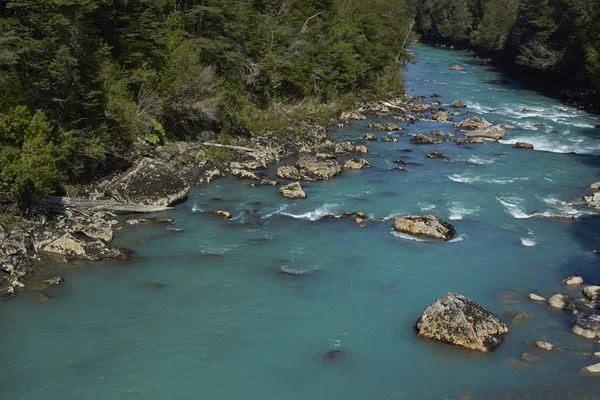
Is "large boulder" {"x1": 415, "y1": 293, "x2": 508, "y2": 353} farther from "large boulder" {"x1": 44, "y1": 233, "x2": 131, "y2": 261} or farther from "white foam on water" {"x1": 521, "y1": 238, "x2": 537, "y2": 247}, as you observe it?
"large boulder" {"x1": 44, "y1": 233, "x2": 131, "y2": 261}

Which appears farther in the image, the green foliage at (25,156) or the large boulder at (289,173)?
the large boulder at (289,173)

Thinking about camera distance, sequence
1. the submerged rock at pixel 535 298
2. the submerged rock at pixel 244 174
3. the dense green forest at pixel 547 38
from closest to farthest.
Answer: the submerged rock at pixel 535 298, the submerged rock at pixel 244 174, the dense green forest at pixel 547 38

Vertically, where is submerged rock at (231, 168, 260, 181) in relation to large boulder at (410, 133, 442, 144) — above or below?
below

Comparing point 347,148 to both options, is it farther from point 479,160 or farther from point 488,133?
point 488,133

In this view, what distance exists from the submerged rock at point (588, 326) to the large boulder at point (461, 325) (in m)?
2.40

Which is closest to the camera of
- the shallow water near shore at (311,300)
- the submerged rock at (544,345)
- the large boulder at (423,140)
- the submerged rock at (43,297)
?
the shallow water near shore at (311,300)

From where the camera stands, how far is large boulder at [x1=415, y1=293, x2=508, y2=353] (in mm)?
17141

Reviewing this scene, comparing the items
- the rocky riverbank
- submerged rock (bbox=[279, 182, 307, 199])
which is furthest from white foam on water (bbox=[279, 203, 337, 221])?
the rocky riverbank

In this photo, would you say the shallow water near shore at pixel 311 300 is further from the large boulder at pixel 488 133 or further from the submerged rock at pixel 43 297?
the large boulder at pixel 488 133

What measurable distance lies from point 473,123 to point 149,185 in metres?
29.5

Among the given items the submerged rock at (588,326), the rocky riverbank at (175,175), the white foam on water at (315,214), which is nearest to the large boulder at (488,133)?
the rocky riverbank at (175,175)

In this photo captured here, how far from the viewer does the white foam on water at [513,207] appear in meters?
27.8

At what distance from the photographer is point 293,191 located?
29.2 meters

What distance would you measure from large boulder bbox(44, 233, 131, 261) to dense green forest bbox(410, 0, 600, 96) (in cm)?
4971
